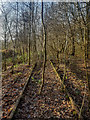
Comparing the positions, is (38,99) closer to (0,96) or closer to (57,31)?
(0,96)

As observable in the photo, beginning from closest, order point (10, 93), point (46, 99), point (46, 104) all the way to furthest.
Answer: point (46, 104)
point (46, 99)
point (10, 93)

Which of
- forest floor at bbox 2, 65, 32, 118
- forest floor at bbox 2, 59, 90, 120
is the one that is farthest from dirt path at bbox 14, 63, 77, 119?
forest floor at bbox 2, 65, 32, 118

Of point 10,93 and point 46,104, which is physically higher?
point 10,93

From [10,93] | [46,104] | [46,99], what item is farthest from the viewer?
[10,93]

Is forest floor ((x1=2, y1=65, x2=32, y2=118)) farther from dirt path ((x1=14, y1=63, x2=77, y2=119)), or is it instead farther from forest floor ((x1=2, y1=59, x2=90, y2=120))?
dirt path ((x1=14, y1=63, x2=77, y2=119))

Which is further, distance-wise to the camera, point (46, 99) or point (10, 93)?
point (10, 93)

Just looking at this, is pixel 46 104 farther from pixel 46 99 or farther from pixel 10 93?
pixel 10 93

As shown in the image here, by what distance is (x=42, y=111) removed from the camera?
4.23m

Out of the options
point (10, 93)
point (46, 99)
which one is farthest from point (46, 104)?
point (10, 93)

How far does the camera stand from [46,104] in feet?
15.4

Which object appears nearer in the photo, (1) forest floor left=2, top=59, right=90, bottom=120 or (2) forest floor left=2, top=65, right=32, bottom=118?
(1) forest floor left=2, top=59, right=90, bottom=120

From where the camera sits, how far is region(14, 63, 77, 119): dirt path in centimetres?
398

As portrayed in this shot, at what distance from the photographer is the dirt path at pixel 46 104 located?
3981mm

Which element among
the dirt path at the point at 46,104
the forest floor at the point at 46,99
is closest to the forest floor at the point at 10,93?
the forest floor at the point at 46,99
